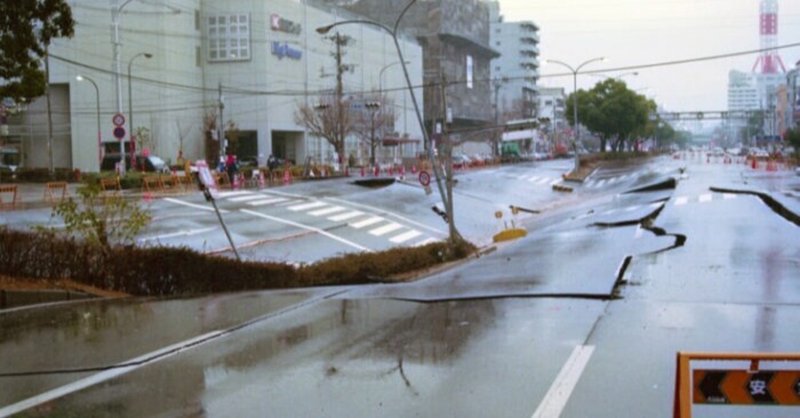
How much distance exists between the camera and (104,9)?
75812 millimetres

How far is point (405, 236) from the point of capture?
110 ft

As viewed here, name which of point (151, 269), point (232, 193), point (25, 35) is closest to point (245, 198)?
point (232, 193)

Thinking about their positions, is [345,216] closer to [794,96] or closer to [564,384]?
[564,384]

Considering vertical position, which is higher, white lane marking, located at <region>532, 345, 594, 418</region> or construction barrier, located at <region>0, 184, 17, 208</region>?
construction barrier, located at <region>0, 184, 17, 208</region>

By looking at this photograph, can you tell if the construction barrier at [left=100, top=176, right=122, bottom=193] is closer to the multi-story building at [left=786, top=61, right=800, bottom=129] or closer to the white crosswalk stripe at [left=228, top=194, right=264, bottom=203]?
the white crosswalk stripe at [left=228, top=194, right=264, bottom=203]

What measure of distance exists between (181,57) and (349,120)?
56.6ft

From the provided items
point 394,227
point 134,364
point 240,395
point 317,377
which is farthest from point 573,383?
point 394,227

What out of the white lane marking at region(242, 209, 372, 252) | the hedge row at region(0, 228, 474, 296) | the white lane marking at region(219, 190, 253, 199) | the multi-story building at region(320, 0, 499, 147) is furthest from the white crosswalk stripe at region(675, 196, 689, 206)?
the multi-story building at region(320, 0, 499, 147)

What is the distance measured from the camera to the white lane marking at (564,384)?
22.5ft

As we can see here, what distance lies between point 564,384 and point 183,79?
75.9 meters

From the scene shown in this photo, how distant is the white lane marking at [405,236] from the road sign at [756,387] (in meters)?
27.1

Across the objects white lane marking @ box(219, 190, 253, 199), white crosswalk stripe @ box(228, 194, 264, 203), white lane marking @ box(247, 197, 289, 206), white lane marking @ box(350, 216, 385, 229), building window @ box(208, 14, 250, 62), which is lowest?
white lane marking @ box(350, 216, 385, 229)

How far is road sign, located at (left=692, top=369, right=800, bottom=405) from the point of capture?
4.95m

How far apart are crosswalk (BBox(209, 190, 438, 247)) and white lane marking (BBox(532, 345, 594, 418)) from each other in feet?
73.8
